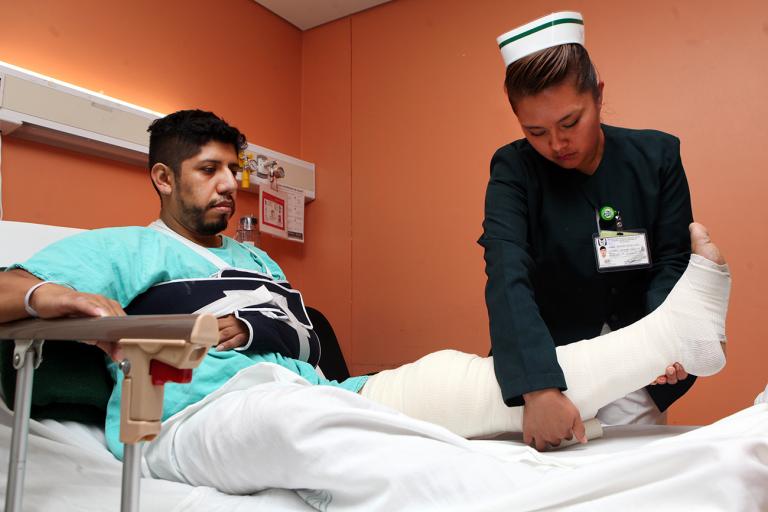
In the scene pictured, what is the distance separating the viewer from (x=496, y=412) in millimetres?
1229

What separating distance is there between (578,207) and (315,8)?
7.43ft

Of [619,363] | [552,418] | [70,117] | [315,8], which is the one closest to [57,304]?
[552,418]

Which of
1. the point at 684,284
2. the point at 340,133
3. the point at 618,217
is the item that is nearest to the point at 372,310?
the point at 340,133

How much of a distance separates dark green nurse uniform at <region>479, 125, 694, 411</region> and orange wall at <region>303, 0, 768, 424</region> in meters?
0.97

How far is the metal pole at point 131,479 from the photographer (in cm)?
63

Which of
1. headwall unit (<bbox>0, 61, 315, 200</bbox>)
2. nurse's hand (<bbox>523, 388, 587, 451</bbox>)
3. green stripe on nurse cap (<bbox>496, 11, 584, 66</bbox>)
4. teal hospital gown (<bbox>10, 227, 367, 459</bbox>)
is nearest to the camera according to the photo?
nurse's hand (<bbox>523, 388, 587, 451</bbox>)

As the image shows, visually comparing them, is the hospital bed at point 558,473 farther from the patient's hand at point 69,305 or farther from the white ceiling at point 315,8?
the white ceiling at point 315,8

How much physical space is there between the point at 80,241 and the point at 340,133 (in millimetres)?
2023

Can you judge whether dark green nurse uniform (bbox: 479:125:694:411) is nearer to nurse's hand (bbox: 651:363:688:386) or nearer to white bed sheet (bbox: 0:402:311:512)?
nurse's hand (bbox: 651:363:688:386)

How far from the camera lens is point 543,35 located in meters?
1.37

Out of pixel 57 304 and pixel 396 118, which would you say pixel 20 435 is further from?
pixel 396 118

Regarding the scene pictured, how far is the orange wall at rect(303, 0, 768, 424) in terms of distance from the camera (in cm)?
225

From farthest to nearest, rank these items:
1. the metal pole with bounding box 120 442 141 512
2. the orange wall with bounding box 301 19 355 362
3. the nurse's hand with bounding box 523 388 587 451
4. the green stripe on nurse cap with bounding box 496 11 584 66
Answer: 1. the orange wall with bounding box 301 19 355 362
2. the green stripe on nurse cap with bounding box 496 11 584 66
3. the nurse's hand with bounding box 523 388 587 451
4. the metal pole with bounding box 120 442 141 512

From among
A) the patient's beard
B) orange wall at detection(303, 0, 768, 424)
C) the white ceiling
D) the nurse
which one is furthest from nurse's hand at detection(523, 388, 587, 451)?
the white ceiling
